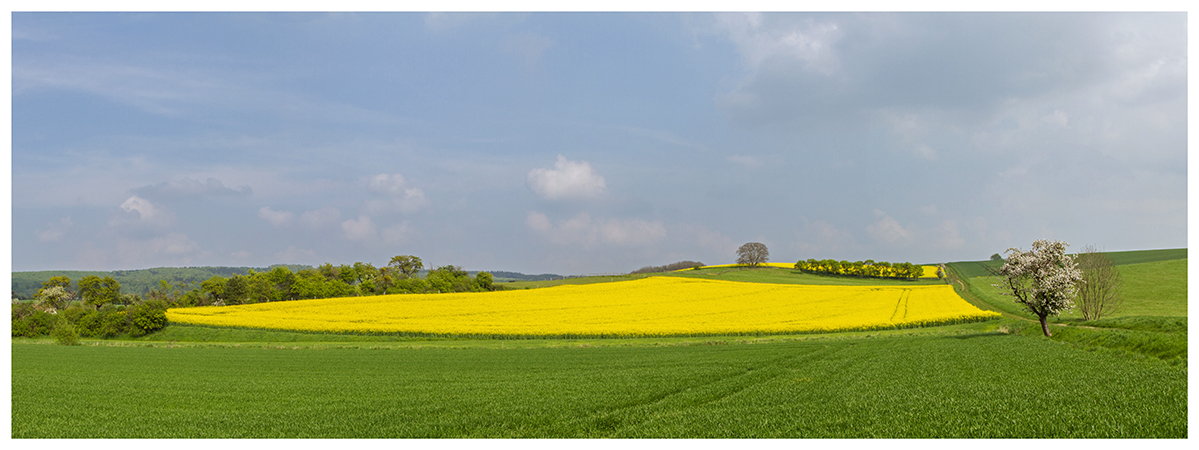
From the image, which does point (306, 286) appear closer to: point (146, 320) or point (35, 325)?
point (146, 320)

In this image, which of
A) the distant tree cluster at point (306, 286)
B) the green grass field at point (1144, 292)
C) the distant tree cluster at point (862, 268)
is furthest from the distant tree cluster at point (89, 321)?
the distant tree cluster at point (862, 268)

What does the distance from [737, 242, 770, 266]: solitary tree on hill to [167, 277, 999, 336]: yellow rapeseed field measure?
52.2 m

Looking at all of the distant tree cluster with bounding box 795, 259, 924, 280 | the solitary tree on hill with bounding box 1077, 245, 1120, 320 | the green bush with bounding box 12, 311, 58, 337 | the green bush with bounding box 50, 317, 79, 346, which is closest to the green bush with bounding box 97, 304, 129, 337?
the green bush with bounding box 50, 317, 79, 346

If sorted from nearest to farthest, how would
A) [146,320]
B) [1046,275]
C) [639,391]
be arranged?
[639,391] < [1046,275] < [146,320]

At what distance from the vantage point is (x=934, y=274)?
105 meters

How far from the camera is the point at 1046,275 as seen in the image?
106 ft

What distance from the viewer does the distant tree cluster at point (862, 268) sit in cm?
10338

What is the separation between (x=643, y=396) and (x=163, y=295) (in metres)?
88.3

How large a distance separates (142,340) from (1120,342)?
7248cm

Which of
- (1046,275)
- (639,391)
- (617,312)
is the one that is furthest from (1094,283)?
(639,391)

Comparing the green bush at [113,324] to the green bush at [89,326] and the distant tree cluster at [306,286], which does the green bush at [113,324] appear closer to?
the green bush at [89,326]

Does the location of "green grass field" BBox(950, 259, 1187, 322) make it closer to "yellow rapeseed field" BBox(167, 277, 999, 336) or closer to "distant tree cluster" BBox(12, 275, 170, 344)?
"yellow rapeseed field" BBox(167, 277, 999, 336)

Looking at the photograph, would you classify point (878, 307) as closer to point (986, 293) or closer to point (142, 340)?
point (986, 293)

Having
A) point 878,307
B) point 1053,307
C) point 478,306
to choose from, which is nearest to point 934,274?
point 878,307
